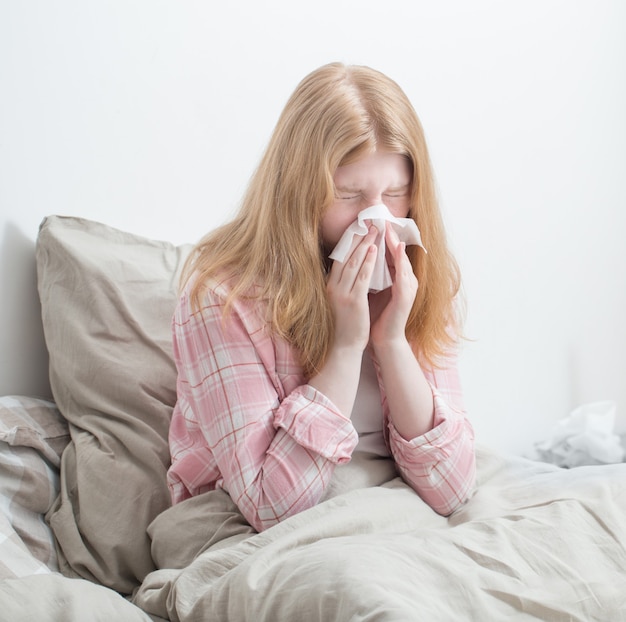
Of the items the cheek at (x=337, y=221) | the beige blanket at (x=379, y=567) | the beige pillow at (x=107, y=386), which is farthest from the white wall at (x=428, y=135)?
the beige blanket at (x=379, y=567)

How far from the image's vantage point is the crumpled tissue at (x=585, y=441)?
2.16 meters

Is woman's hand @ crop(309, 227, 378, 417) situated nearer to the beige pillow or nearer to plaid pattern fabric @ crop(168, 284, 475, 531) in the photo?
plaid pattern fabric @ crop(168, 284, 475, 531)

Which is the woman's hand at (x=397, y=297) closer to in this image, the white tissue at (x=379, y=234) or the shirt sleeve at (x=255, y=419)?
the white tissue at (x=379, y=234)

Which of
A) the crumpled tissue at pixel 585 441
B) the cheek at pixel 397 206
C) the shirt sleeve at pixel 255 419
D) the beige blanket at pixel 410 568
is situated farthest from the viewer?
the crumpled tissue at pixel 585 441

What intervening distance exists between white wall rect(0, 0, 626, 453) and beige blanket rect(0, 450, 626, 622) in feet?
2.19

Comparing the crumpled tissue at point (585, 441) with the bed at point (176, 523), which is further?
the crumpled tissue at point (585, 441)

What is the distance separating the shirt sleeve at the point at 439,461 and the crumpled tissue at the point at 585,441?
3.28 ft

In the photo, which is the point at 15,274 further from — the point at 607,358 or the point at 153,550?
the point at 607,358

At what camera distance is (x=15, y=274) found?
150cm

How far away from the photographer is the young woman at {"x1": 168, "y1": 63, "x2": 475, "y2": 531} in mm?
1164

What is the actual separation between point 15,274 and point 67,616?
2.58 feet

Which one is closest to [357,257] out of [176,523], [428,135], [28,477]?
[176,523]

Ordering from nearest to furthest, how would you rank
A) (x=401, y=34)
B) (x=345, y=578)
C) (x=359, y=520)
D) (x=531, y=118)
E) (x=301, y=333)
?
(x=345, y=578) < (x=359, y=520) < (x=301, y=333) < (x=401, y=34) < (x=531, y=118)

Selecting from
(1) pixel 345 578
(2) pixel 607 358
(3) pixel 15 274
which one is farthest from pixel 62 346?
(2) pixel 607 358
